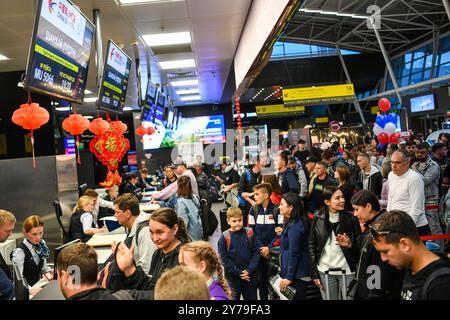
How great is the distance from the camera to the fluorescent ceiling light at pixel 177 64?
873cm

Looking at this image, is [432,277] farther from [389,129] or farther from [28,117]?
[389,129]

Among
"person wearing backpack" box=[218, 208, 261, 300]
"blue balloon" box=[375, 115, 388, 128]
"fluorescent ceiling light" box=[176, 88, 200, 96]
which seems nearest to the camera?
"person wearing backpack" box=[218, 208, 261, 300]

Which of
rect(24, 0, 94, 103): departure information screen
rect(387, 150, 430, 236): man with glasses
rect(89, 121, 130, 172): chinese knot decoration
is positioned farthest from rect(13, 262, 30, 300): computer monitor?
rect(89, 121, 130, 172): chinese knot decoration

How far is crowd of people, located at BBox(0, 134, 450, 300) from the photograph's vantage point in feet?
6.07

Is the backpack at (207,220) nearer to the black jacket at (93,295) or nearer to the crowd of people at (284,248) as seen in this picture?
the crowd of people at (284,248)

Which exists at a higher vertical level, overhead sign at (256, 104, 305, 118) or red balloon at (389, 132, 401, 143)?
overhead sign at (256, 104, 305, 118)

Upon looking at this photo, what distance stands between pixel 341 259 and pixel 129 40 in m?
5.29

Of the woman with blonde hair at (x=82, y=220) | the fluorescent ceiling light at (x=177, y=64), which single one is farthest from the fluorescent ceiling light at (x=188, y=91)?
the woman with blonde hair at (x=82, y=220)

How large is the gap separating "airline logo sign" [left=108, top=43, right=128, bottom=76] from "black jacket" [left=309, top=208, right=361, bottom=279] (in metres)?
3.29

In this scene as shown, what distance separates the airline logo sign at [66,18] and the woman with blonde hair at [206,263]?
2374 millimetres

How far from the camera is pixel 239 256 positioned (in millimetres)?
3691

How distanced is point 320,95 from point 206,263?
15824mm

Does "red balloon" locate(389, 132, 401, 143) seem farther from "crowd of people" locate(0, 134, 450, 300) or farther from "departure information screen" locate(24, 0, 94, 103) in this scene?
"departure information screen" locate(24, 0, 94, 103)

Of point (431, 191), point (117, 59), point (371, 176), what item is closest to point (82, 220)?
point (117, 59)
